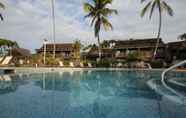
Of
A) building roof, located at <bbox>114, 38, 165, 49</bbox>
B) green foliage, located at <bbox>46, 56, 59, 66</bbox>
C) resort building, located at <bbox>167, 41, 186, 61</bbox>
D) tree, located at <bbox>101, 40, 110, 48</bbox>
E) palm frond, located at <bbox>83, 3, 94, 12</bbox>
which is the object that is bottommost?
green foliage, located at <bbox>46, 56, 59, 66</bbox>

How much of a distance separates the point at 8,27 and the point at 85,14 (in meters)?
15.4

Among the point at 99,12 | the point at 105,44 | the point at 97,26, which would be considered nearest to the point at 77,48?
the point at 97,26

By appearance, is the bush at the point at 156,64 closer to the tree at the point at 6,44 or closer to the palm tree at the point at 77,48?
the palm tree at the point at 77,48

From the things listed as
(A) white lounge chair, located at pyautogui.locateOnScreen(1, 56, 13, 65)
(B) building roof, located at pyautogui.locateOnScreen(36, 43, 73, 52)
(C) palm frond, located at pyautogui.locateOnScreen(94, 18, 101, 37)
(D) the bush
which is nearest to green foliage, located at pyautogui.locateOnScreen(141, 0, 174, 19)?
(D) the bush

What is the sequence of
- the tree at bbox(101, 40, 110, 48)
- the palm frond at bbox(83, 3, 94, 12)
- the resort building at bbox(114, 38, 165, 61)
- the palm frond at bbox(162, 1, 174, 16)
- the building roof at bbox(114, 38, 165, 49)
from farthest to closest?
the tree at bbox(101, 40, 110, 48), the building roof at bbox(114, 38, 165, 49), the resort building at bbox(114, 38, 165, 61), the palm frond at bbox(83, 3, 94, 12), the palm frond at bbox(162, 1, 174, 16)

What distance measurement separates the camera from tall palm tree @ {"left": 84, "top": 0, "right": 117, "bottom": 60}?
28.0 m

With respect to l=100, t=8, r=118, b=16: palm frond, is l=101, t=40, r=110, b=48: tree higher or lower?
lower

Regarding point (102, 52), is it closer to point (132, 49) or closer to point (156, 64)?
point (132, 49)

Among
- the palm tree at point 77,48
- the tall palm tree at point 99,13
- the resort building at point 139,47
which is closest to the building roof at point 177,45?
the resort building at point 139,47

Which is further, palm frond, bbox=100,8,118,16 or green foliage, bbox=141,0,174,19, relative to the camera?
palm frond, bbox=100,8,118,16

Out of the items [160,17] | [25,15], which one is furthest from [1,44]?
[160,17]

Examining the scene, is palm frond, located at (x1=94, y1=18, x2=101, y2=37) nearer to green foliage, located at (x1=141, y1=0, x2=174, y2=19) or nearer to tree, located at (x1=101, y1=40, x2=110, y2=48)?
green foliage, located at (x1=141, y1=0, x2=174, y2=19)

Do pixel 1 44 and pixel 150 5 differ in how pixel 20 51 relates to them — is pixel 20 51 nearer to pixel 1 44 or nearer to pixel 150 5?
pixel 1 44

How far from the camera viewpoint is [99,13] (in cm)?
2819
